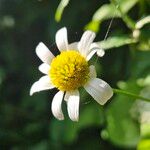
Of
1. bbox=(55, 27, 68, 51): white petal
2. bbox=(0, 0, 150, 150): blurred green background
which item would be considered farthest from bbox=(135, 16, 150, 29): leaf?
bbox=(55, 27, 68, 51): white petal

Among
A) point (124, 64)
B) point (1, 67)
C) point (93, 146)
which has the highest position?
point (1, 67)

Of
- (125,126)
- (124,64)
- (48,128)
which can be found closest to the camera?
(125,126)

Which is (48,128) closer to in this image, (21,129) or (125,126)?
(21,129)

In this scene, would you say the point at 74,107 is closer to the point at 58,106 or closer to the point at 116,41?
the point at 58,106

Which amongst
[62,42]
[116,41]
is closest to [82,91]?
[116,41]

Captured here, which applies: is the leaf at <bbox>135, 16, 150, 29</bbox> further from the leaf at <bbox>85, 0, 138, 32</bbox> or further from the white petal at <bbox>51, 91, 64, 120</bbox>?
the white petal at <bbox>51, 91, 64, 120</bbox>

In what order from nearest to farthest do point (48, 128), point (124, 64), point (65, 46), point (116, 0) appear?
point (65, 46), point (116, 0), point (124, 64), point (48, 128)

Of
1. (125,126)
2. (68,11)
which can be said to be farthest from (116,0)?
(68,11)

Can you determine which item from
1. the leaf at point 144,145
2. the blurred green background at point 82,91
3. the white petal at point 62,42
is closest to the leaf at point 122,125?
the blurred green background at point 82,91
